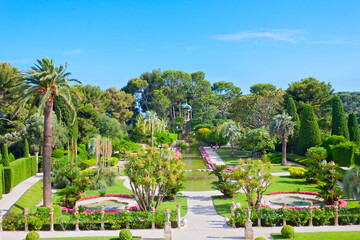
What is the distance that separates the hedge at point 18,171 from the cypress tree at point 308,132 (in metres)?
27.6

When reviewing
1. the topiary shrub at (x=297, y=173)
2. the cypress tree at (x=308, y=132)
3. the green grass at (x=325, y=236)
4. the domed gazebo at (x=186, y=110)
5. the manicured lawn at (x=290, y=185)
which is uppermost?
the domed gazebo at (x=186, y=110)

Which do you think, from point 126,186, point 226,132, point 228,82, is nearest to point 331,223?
point 126,186

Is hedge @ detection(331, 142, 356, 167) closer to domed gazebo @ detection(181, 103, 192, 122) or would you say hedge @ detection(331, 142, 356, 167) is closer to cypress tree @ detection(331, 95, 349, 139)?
cypress tree @ detection(331, 95, 349, 139)

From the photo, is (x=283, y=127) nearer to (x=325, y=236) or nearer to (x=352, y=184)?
(x=352, y=184)

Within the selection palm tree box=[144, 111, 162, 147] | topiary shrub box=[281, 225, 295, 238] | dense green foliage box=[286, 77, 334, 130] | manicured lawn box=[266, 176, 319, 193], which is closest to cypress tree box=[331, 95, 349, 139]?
dense green foliage box=[286, 77, 334, 130]

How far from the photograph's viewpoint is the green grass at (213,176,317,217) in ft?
62.8

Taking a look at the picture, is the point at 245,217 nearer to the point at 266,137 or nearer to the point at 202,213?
the point at 202,213

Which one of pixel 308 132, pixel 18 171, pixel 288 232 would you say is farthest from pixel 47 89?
pixel 308 132

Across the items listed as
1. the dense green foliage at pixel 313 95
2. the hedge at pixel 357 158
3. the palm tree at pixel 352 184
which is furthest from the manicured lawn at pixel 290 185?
the dense green foliage at pixel 313 95

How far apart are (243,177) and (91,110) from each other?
3148 centimetres

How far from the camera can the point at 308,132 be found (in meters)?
37.1

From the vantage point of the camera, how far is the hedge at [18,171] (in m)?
22.8

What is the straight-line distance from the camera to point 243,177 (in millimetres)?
17969

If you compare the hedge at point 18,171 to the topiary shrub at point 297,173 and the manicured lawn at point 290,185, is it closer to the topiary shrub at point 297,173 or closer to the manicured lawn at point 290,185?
the manicured lawn at point 290,185
